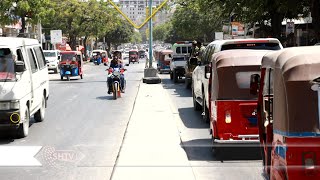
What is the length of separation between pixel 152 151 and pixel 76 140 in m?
2.04

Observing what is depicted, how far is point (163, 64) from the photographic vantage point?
44562 millimetres

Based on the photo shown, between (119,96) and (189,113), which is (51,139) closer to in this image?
(189,113)

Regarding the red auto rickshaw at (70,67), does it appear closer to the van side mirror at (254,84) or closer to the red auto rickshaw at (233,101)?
the red auto rickshaw at (233,101)

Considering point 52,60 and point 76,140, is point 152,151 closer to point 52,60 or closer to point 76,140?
point 76,140

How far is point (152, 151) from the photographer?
9656 millimetres

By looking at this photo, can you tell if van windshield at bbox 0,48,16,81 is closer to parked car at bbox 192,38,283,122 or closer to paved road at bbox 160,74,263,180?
paved road at bbox 160,74,263,180

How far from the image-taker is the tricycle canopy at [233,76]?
9.15m

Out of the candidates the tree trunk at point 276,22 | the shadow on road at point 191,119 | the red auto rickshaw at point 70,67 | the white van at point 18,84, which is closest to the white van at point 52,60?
the red auto rickshaw at point 70,67

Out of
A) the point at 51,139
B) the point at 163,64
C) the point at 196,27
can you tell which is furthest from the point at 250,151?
the point at 196,27

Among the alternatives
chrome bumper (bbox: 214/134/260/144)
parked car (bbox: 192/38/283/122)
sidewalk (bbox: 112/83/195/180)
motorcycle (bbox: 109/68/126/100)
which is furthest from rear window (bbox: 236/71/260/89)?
motorcycle (bbox: 109/68/126/100)

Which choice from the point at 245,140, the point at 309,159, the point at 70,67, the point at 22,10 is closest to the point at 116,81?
the point at 245,140

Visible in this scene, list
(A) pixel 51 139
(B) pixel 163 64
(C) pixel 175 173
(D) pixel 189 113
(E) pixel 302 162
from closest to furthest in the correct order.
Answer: (E) pixel 302 162 → (C) pixel 175 173 → (A) pixel 51 139 → (D) pixel 189 113 → (B) pixel 163 64

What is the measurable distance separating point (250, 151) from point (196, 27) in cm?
6064

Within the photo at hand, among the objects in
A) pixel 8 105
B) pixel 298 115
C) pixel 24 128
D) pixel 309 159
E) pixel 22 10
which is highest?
pixel 22 10
